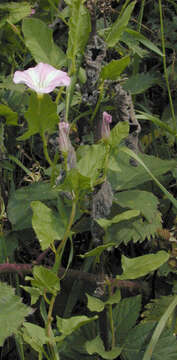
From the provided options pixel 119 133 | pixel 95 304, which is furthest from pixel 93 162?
pixel 95 304

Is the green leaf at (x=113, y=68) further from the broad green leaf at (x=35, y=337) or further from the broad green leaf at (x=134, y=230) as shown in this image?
the broad green leaf at (x=35, y=337)

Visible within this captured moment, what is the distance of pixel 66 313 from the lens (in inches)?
47.9

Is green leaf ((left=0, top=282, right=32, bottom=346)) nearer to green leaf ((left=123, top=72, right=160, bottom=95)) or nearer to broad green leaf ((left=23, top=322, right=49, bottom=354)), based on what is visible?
broad green leaf ((left=23, top=322, right=49, bottom=354))

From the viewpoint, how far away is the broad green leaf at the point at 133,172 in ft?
3.83

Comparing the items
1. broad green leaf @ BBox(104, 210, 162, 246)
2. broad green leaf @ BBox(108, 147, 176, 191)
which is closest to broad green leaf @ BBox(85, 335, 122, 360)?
broad green leaf @ BBox(104, 210, 162, 246)

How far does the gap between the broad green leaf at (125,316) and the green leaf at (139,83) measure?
0.62 m

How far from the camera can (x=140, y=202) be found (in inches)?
44.3

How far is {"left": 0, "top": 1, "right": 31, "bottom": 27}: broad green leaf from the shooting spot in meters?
1.47

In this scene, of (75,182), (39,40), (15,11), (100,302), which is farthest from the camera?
(15,11)

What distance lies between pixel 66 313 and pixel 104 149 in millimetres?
452

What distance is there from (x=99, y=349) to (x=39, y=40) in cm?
71

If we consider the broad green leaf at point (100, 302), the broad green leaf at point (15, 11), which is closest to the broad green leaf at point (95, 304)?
the broad green leaf at point (100, 302)

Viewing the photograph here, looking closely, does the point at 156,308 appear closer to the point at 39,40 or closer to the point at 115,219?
the point at 115,219

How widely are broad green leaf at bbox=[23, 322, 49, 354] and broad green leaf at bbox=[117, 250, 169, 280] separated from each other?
186 mm
